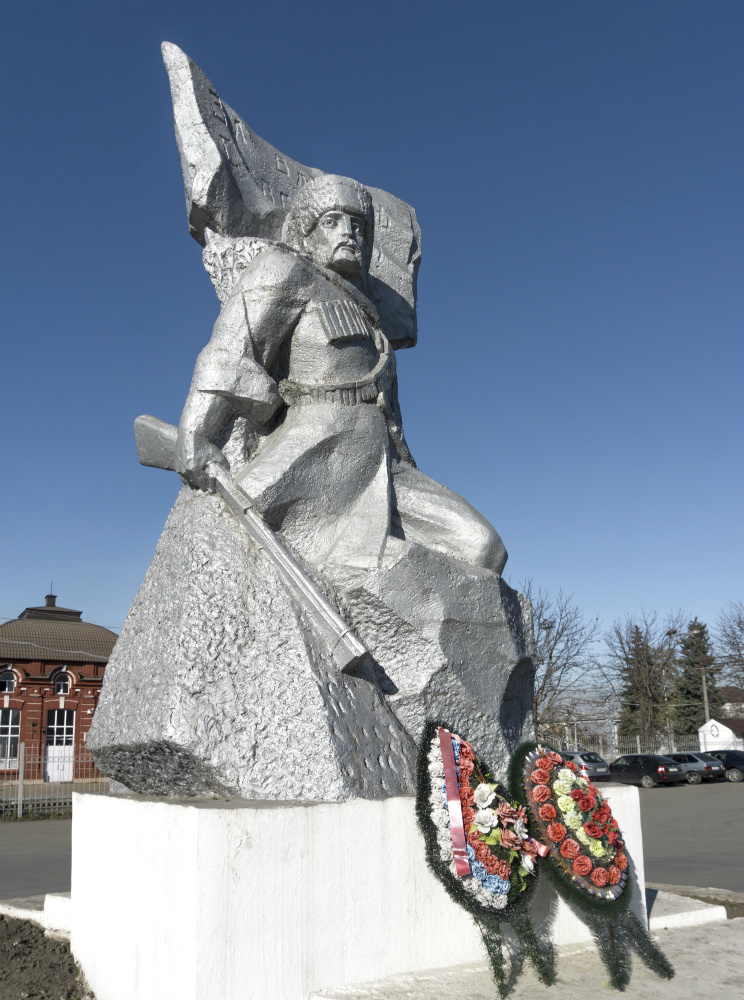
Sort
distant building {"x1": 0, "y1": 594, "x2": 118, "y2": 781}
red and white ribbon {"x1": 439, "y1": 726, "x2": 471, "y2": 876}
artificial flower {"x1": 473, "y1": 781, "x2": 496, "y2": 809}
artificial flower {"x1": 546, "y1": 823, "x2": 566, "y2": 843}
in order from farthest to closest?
distant building {"x1": 0, "y1": 594, "x2": 118, "y2": 781}
artificial flower {"x1": 546, "y1": 823, "x2": 566, "y2": 843}
artificial flower {"x1": 473, "y1": 781, "x2": 496, "y2": 809}
red and white ribbon {"x1": 439, "y1": 726, "x2": 471, "y2": 876}

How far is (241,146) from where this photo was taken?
573 centimetres

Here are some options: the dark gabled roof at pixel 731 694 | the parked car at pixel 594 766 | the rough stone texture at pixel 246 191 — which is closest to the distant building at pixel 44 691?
the parked car at pixel 594 766

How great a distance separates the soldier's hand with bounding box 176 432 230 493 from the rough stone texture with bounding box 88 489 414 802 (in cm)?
18

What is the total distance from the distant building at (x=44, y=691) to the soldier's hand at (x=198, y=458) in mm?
20464

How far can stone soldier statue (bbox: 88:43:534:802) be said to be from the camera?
3398mm

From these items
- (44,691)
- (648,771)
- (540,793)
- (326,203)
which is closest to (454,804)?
(540,793)

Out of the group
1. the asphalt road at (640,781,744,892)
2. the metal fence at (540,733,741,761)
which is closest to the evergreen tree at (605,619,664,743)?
the metal fence at (540,733,741,761)

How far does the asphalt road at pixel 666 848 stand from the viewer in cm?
691

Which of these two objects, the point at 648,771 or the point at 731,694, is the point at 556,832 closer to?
the point at 648,771

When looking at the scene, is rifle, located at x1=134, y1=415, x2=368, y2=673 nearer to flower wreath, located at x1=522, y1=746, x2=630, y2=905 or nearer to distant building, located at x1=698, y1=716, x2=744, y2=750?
flower wreath, located at x1=522, y1=746, x2=630, y2=905

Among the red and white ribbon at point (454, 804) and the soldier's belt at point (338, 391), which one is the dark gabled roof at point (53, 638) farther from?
the red and white ribbon at point (454, 804)

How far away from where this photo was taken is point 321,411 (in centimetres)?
446

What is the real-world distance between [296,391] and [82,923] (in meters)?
2.72

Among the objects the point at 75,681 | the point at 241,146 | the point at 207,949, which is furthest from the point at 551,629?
the point at 207,949
